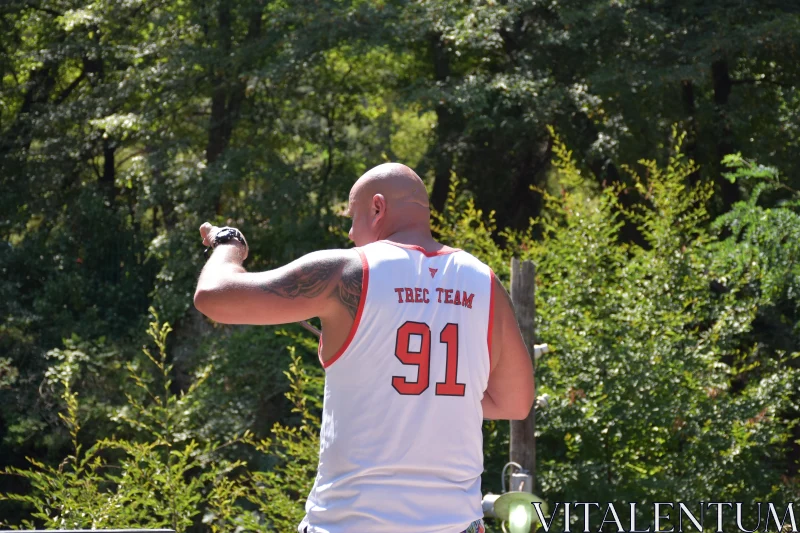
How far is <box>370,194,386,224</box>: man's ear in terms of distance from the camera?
2492 millimetres

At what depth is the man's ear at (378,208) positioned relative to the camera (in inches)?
98.1

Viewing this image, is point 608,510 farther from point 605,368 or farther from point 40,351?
point 40,351

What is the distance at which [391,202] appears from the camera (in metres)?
2.50

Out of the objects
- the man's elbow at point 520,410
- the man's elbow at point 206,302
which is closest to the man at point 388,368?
the man's elbow at point 206,302

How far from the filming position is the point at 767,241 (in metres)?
7.02

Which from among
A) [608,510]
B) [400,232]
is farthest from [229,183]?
[400,232]

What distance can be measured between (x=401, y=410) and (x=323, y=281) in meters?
0.35

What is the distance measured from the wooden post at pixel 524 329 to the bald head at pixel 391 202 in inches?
119

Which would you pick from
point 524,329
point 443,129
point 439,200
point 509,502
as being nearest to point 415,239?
point 509,502

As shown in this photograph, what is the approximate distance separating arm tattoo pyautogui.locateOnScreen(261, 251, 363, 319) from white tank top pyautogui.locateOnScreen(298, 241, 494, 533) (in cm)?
2

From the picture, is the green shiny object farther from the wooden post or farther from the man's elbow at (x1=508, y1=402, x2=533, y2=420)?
the man's elbow at (x1=508, y1=402, x2=533, y2=420)

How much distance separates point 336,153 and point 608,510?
22.2 ft

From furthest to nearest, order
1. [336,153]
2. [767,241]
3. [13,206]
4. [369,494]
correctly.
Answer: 1. [13,206]
2. [336,153]
3. [767,241]
4. [369,494]

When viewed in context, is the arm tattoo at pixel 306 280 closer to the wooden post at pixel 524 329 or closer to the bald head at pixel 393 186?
the bald head at pixel 393 186
